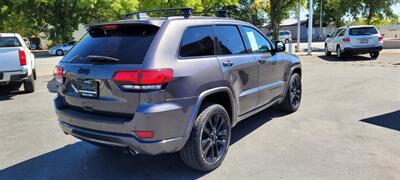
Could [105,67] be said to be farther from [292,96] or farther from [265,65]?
[292,96]

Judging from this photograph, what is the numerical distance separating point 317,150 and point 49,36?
37.8 meters

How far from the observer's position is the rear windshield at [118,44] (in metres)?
3.54

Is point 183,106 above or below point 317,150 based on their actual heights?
above

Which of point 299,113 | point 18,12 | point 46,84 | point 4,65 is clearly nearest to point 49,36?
point 18,12

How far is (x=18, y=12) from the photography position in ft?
116

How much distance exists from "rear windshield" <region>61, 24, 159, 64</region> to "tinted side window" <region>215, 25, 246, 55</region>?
969 millimetres

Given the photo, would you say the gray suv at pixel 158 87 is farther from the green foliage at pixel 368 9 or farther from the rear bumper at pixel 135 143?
the green foliage at pixel 368 9

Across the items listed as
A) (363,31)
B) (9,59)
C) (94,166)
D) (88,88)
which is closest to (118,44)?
(88,88)

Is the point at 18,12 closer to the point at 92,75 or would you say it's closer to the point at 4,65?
the point at 4,65

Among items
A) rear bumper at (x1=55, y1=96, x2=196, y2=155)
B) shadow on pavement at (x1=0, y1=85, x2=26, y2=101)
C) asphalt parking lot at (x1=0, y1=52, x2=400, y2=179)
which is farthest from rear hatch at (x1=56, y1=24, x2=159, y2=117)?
shadow on pavement at (x1=0, y1=85, x2=26, y2=101)

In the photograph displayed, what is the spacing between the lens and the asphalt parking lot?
4.00 meters

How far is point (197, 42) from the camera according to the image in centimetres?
394

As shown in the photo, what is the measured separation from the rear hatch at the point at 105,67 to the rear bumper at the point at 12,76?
5204 millimetres

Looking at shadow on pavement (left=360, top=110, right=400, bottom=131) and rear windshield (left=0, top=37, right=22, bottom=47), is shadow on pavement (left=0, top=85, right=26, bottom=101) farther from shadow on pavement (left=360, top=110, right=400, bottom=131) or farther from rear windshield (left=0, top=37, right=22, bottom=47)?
shadow on pavement (left=360, top=110, right=400, bottom=131)
